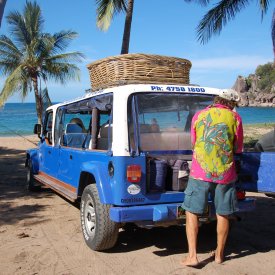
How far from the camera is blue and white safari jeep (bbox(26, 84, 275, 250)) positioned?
4430 millimetres

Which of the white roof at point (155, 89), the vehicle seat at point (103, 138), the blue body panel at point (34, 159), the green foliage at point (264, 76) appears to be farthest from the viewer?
the green foliage at point (264, 76)

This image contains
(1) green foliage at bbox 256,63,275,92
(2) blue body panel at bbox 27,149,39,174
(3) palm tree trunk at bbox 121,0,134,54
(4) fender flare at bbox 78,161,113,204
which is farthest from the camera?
(1) green foliage at bbox 256,63,275,92

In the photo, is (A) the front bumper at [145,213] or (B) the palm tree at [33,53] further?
(B) the palm tree at [33,53]

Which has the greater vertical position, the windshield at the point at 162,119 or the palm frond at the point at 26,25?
the palm frond at the point at 26,25

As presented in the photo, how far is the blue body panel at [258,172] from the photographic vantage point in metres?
4.36

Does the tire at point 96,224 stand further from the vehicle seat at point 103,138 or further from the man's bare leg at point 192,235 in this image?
the man's bare leg at point 192,235

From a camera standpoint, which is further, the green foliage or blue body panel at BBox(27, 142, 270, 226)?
the green foliage

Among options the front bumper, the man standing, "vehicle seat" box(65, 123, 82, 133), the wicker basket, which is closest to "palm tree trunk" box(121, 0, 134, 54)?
"vehicle seat" box(65, 123, 82, 133)

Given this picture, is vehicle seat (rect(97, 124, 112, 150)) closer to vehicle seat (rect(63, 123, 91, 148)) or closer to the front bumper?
the front bumper

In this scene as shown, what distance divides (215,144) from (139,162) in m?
0.84

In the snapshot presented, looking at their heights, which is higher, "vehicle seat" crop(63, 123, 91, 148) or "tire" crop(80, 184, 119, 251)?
"vehicle seat" crop(63, 123, 91, 148)

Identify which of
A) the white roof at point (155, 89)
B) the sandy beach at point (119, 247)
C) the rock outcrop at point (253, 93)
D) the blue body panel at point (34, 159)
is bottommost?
the sandy beach at point (119, 247)

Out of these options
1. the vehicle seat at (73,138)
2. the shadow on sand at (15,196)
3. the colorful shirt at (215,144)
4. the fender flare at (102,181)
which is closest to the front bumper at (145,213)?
the fender flare at (102,181)

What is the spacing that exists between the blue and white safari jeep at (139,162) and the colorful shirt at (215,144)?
0.38 metres
